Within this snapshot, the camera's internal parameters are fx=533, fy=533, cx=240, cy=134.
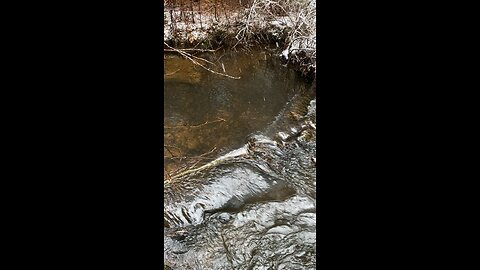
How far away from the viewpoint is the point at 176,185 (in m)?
4.54

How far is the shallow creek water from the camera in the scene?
413cm

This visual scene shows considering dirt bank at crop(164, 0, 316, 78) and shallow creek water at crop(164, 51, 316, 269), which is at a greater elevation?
dirt bank at crop(164, 0, 316, 78)

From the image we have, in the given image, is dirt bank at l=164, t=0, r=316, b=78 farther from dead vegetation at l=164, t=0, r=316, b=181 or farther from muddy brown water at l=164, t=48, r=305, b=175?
muddy brown water at l=164, t=48, r=305, b=175

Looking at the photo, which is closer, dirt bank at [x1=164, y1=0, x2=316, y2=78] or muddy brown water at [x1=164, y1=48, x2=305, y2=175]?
muddy brown water at [x1=164, y1=48, x2=305, y2=175]

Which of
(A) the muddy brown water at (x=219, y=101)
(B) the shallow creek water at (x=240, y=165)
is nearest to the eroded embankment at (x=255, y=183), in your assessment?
(B) the shallow creek water at (x=240, y=165)

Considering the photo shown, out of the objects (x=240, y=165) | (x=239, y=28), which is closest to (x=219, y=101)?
(x=240, y=165)

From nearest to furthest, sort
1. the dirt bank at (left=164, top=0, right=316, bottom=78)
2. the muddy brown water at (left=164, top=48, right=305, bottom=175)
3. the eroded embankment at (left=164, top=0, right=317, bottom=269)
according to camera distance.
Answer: the eroded embankment at (left=164, top=0, right=317, bottom=269) → the muddy brown water at (left=164, top=48, right=305, bottom=175) → the dirt bank at (left=164, top=0, right=316, bottom=78)

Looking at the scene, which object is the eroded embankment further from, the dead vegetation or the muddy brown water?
the muddy brown water

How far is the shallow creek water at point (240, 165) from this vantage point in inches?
163

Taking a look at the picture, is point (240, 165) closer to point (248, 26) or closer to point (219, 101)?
point (219, 101)

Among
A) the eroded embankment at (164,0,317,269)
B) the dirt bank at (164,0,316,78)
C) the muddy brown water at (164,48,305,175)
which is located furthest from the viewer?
the dirt bank at (164,0,316,78)

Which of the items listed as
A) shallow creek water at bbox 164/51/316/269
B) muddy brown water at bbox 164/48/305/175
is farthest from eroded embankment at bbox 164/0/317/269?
muddy brown water at bbox 164/48/305/175
